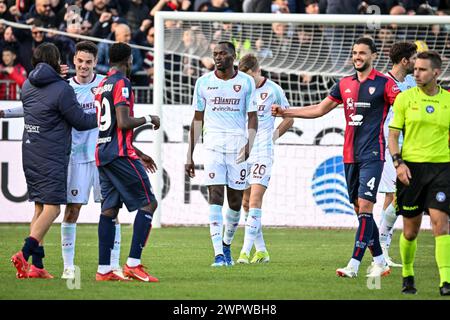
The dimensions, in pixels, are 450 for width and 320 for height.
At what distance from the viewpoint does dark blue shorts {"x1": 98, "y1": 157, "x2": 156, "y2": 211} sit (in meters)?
10.6

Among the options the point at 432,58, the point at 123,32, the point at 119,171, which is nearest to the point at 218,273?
the point at 119,171

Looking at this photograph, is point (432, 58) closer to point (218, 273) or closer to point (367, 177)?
point (367, 177)

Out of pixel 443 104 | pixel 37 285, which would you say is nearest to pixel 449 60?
pixel 443 104

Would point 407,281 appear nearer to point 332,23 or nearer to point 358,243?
point 358,243

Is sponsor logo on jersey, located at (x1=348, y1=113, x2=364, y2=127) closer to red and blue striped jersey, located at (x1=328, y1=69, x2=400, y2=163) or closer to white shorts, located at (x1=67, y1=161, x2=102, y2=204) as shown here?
red and blue striped jersey, located at (x1=328, y1=69, x2=400, y2=163)

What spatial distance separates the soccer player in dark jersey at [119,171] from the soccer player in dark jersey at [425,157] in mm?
2519

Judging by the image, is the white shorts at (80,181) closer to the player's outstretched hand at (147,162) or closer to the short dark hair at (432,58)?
the player's outstretched hand at (147,162)

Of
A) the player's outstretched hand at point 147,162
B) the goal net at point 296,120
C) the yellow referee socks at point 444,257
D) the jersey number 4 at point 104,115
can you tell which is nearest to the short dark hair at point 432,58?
the yellow referee socks at point 444,257

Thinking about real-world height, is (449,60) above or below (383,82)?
above

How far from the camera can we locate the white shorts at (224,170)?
1289 centimetres

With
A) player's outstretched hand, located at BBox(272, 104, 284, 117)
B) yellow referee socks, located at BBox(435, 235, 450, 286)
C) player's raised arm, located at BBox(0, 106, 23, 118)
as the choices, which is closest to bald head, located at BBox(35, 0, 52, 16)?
player's raised arm, located at BBox(0, 106, 23, 118)

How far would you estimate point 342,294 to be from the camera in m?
9.85

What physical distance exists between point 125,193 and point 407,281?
2922 millimetres
